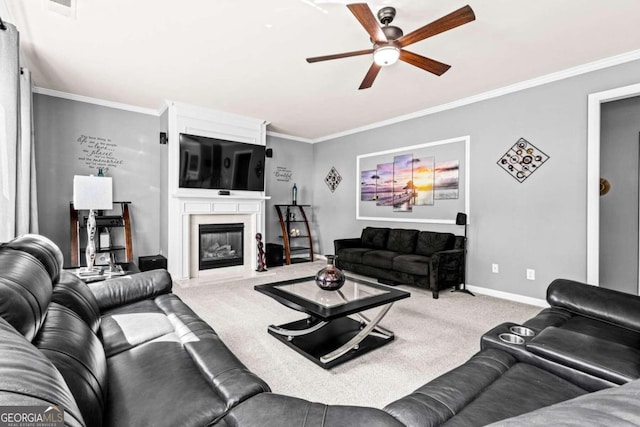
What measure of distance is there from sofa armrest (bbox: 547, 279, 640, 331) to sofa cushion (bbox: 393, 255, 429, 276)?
72.8 inches

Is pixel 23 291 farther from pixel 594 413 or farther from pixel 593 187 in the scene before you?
pixel 593 187

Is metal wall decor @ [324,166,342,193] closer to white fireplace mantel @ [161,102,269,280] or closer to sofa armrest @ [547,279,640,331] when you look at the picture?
white fireplace mantel @ [161,102,269,280]

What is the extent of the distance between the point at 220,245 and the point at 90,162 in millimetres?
2269

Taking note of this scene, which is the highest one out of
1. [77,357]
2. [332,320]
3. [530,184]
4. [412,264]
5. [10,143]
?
[10,143]

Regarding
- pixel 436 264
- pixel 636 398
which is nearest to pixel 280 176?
pixel 436 264

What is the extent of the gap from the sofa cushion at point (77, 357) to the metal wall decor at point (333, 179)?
543cm

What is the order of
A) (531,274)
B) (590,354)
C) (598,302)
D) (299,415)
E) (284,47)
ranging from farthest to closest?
(531,274), (284,47), (598,302), (590,354), (299,415)

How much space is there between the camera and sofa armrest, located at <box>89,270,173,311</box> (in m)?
2.08

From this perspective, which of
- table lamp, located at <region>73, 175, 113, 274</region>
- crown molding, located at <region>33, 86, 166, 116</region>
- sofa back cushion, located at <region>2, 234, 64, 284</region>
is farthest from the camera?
crown molding, located at <region>33, 86, 166, 116</region>

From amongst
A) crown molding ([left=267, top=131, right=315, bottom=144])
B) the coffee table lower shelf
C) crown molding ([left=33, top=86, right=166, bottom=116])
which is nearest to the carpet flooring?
the coffee table lower shelf

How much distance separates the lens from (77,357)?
40.2 inches

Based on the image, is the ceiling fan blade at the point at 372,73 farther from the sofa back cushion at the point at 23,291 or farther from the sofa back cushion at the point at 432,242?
the sofa back cushion at the point at 23,291

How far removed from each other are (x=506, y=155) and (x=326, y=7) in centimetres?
299

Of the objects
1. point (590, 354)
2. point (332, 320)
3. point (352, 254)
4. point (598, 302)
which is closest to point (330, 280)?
point (332, 320)
